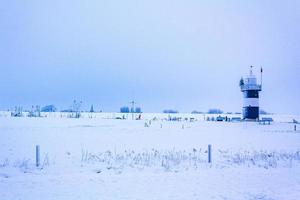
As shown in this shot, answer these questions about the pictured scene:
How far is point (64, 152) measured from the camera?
24.6 meters

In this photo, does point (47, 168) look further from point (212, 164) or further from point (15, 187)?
point (212, 164)

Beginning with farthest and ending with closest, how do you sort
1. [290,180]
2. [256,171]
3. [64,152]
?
[64,152] → [256,171] → [290,180]

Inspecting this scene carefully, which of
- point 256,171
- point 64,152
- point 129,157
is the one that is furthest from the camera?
point 64,152

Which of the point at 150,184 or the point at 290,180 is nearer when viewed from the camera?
the point at 150,184

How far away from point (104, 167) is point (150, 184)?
186 inches

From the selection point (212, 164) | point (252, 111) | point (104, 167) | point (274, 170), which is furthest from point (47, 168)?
point (252, 111)

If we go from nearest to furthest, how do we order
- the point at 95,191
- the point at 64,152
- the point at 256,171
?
the point at 95,191 → the point at 256,171 → the point at 64,152

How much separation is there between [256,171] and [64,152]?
11296 mm

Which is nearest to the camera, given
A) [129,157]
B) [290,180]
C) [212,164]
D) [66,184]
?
[66,184]

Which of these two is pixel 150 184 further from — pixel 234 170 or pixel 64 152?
pixel 64 152

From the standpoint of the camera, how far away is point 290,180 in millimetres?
15633

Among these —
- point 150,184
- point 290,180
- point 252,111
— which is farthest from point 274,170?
point 252,111

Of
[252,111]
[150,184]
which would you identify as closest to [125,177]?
[150,184]

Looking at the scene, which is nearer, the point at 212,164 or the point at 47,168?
the point at 47,168
